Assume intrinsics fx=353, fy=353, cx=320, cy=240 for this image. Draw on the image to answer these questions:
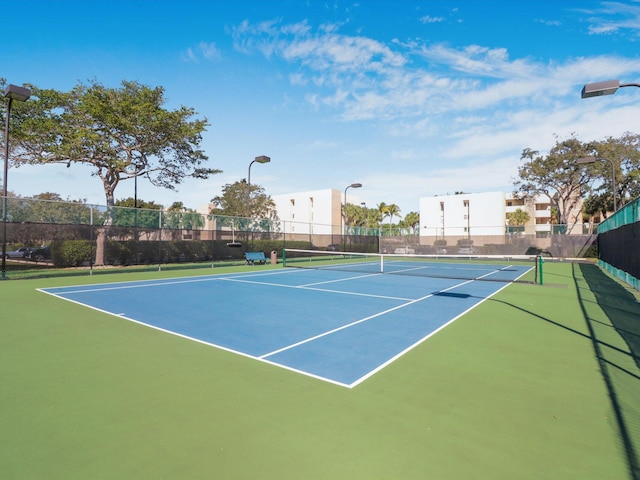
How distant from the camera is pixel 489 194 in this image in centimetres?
6197

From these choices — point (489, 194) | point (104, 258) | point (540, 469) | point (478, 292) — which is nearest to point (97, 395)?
point (540, 469)

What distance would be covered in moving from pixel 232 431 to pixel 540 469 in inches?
99.5

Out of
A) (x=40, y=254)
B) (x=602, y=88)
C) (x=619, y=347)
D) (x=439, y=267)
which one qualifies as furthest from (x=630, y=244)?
(x=40, y=254)

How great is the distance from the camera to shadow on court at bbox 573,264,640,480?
129 inches

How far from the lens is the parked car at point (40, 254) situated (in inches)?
648

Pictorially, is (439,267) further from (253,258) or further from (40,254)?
(40,254)

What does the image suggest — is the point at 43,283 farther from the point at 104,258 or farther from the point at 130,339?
the point at 130,339

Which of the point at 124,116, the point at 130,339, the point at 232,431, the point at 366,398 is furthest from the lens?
the point at 124,116

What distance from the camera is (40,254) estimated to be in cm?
1669

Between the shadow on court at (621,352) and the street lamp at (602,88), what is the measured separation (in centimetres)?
546

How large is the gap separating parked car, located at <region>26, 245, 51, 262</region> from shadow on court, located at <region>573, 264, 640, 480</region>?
20728 mm

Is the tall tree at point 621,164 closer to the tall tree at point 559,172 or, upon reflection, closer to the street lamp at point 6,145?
the tall tree at point 559,172

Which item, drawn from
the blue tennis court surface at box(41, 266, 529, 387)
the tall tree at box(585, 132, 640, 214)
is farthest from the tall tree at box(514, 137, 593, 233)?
the blue tennis court surface at box(41, 266, 529, 387)

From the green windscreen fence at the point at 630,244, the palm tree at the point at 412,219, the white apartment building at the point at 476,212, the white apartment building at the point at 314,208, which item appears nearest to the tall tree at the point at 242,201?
the white apartment building at the point at 314,208
